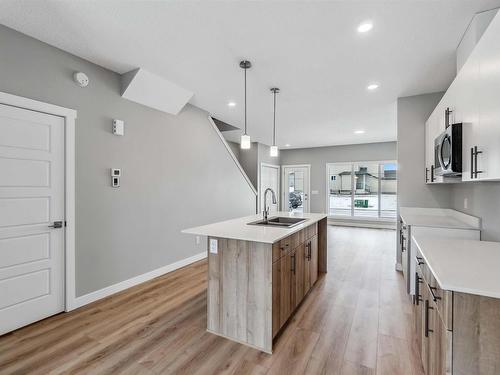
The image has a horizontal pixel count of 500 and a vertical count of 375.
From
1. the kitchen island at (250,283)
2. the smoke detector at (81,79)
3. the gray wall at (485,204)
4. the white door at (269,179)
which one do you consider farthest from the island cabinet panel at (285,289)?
the white door at (269,179)

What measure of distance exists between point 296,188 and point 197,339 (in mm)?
7265

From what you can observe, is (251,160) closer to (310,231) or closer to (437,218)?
(310,231)

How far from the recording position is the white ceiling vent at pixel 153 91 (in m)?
3.10

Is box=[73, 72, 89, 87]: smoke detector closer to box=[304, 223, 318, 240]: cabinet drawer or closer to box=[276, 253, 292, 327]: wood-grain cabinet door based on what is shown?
box=[276, 253, 292, 327]: wood-grain cabinet door

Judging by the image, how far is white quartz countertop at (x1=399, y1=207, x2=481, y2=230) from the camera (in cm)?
264

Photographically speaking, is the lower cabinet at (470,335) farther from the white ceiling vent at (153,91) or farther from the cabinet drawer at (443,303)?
the white ceiling vent at (153,91)

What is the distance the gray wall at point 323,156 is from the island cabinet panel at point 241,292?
6.70m

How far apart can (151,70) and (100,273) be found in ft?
8.32

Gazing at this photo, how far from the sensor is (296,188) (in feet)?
29.5

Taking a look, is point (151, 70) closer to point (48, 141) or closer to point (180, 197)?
point (48, 141)

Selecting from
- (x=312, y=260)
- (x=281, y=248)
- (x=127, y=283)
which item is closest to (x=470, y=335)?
(x=281, y=248)

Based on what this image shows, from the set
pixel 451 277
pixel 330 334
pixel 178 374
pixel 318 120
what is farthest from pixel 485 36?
pixel 318 120

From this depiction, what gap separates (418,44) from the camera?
2439mm

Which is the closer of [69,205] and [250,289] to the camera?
[250,289]
